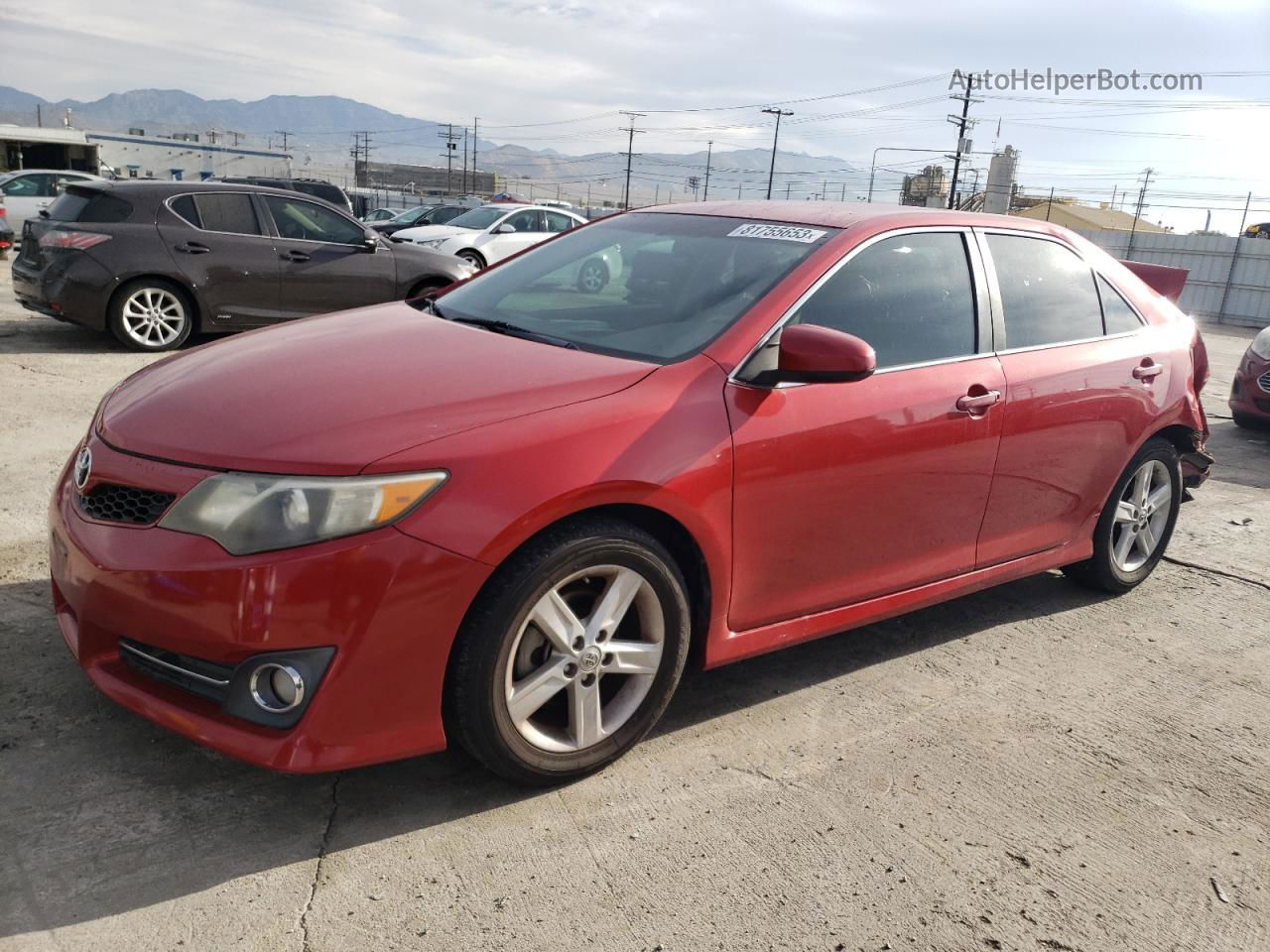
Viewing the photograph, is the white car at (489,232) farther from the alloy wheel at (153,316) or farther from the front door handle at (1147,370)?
the front door handle at (1147,370)

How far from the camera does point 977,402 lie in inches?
141

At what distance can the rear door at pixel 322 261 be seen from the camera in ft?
31.2

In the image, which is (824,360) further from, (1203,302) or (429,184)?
(429,184)

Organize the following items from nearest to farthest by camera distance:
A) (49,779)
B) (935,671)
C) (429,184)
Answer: (49,779)
(935,671)
(429,184)

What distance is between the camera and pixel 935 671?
3.81 metres

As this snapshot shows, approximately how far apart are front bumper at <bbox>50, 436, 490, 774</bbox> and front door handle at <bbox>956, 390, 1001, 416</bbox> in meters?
1.87

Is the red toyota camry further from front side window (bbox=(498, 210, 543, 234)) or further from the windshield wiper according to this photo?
front side window (bbox=(498, 210, 543, 234))

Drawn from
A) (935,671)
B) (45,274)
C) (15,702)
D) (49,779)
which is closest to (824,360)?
(935,671)

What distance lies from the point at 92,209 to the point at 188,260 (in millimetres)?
864

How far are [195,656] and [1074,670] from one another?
3.07 meters

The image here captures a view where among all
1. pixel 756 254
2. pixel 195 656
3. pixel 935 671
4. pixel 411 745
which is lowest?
pixel 935 671

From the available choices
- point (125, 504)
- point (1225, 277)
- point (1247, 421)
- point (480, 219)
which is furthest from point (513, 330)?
point (1225, 277)

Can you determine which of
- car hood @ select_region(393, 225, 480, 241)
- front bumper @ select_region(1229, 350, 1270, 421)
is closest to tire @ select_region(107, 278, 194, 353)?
car hood @ select_region(393, 225, 480, 241)

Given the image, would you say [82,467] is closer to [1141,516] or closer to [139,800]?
[139,800]
